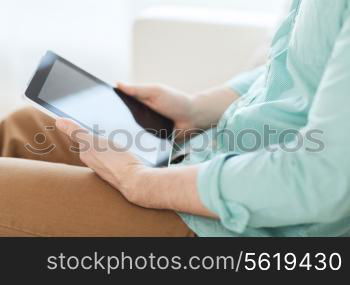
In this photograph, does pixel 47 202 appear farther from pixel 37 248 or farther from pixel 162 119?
pixel 162 119

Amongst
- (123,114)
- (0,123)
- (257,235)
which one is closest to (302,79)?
(257,235)

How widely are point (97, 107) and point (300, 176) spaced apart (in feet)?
1.36

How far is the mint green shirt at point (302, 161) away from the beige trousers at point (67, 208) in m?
0.06

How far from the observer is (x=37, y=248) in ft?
2.23

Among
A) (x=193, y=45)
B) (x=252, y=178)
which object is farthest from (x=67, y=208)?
(x=193, y=45)

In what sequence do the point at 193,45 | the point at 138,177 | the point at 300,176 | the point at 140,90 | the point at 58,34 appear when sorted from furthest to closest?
1. the point at 58,34
2. the point at 193,45
3. the point at 140,90
4. the point at 138,177
5. the point at 300,176

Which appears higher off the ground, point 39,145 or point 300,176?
point 300,176

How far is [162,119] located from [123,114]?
125 mm

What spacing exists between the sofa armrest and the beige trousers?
698mm

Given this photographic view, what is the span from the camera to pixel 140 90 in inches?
41.2

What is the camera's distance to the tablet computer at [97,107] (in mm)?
828

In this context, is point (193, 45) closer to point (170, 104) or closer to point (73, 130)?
point (170, 104)

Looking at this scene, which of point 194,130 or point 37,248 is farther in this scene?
point 194,130

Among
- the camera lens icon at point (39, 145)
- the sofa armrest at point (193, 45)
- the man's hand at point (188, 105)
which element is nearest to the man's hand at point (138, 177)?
the camera lens icon at point (39, 145)
